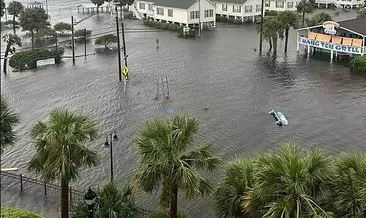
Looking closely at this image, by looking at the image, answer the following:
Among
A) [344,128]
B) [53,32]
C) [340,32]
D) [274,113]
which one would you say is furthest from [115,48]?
[344,128]

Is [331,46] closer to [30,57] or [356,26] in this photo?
[356,26]

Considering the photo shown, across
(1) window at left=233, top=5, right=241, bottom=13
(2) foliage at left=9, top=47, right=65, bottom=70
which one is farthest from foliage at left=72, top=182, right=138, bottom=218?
(1) window at left=233, top=5, right=241, bottom=13

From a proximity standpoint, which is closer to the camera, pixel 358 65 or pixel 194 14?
pixel 358 65

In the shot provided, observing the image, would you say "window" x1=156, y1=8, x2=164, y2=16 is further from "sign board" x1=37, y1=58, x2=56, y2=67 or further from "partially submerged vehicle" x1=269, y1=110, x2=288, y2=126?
"partially submerged vehicle" x1=269, y1=110, x2=288, y2=126

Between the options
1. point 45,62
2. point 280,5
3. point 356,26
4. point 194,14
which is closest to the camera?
point 45,62

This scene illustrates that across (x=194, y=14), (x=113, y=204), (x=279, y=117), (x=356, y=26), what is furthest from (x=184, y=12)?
(x=113, y=204)

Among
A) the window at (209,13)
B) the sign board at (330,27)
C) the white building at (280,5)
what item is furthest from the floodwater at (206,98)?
the white building at (280,5)

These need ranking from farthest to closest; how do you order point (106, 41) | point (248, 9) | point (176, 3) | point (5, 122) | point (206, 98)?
point (248, 9)
point (176, 3)
point (106, 41)
point (206, 98)
point (5, 122)
